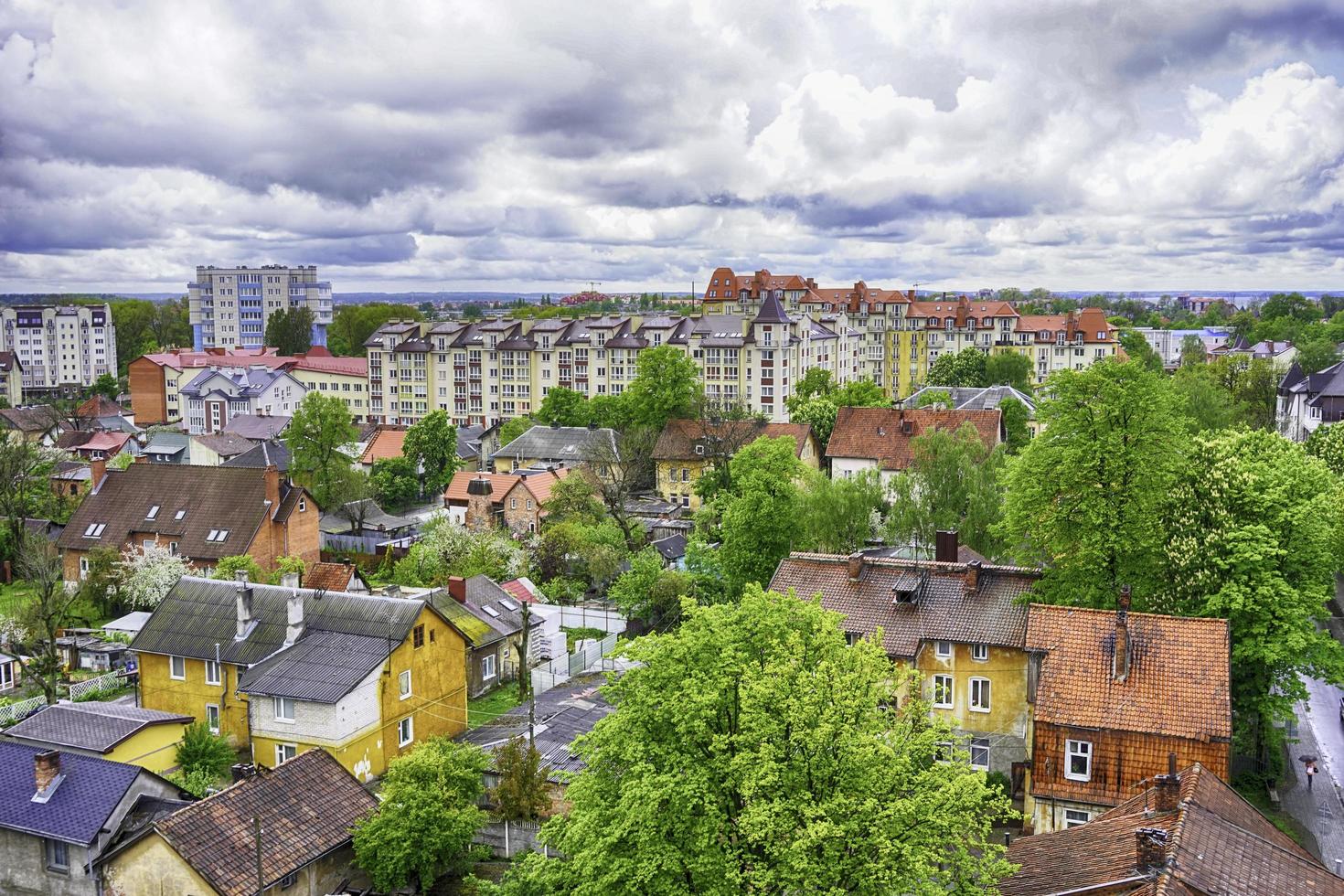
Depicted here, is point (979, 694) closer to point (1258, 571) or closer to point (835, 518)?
point (1258, 571)

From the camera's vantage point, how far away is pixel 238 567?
53094mm

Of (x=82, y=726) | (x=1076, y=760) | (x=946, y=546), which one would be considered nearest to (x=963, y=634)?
(x=1076, y=760)

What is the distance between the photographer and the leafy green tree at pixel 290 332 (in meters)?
181

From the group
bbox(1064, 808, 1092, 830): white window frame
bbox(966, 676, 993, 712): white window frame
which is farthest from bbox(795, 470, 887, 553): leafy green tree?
bbox(1064, 808, 1092, 830): white window frame

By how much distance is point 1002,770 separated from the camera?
35.2 metres

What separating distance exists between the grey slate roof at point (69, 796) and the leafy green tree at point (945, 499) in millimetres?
A: 36309

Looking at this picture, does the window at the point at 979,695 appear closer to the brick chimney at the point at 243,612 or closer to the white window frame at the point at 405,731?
the white window frame at the point at 405,731

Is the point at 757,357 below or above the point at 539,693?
above

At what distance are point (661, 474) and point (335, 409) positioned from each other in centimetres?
2525

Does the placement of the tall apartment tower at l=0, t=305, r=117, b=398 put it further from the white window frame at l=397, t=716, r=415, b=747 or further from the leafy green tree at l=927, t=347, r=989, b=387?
the white window frame at l=397, t=716, r=415, b=747

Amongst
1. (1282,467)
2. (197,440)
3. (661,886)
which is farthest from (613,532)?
(197,440)

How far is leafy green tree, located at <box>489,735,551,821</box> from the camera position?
31.7 metres

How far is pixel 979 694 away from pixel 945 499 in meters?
19.0

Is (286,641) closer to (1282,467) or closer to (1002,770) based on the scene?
(1002,770)
